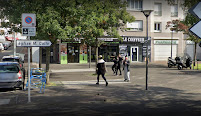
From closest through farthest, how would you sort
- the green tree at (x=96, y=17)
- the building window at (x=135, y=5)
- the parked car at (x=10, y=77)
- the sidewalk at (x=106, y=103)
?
the sidewalk at (x=106, y=103) < the parked car at (x=10, y=77) < the green tree at (x=96, y=17) < the building window at (x=135, y=5)

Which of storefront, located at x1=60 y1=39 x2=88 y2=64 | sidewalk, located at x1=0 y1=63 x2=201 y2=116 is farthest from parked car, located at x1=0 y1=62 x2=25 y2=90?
storefront, located at x1=60 y1=39 x2=88 y2=64

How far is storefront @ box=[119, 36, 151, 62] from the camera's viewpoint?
123 ft

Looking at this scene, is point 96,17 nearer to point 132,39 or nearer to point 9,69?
point 9,69

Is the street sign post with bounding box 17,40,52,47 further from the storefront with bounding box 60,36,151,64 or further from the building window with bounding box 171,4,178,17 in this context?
the building window with bounding box 171,4,178,17

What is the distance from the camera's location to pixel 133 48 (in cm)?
3828

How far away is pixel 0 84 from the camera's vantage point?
12883mm

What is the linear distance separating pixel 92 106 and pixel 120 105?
40.2 inches

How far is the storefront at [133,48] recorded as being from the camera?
3750 cm

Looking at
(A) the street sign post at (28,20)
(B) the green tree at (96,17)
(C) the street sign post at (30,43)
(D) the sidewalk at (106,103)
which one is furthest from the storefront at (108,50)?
(C) the street sign post at (30,43)

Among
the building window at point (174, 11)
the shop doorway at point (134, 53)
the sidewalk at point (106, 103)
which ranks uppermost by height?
the building window at point (174, 11)

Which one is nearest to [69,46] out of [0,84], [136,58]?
[136,58]

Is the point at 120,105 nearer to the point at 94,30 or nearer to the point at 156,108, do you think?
the point at 156,108

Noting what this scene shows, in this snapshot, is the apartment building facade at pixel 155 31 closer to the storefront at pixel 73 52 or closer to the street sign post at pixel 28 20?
the storefront at pixel 73 52

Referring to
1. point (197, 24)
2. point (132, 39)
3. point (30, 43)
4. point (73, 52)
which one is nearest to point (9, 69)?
point (30, 43)
